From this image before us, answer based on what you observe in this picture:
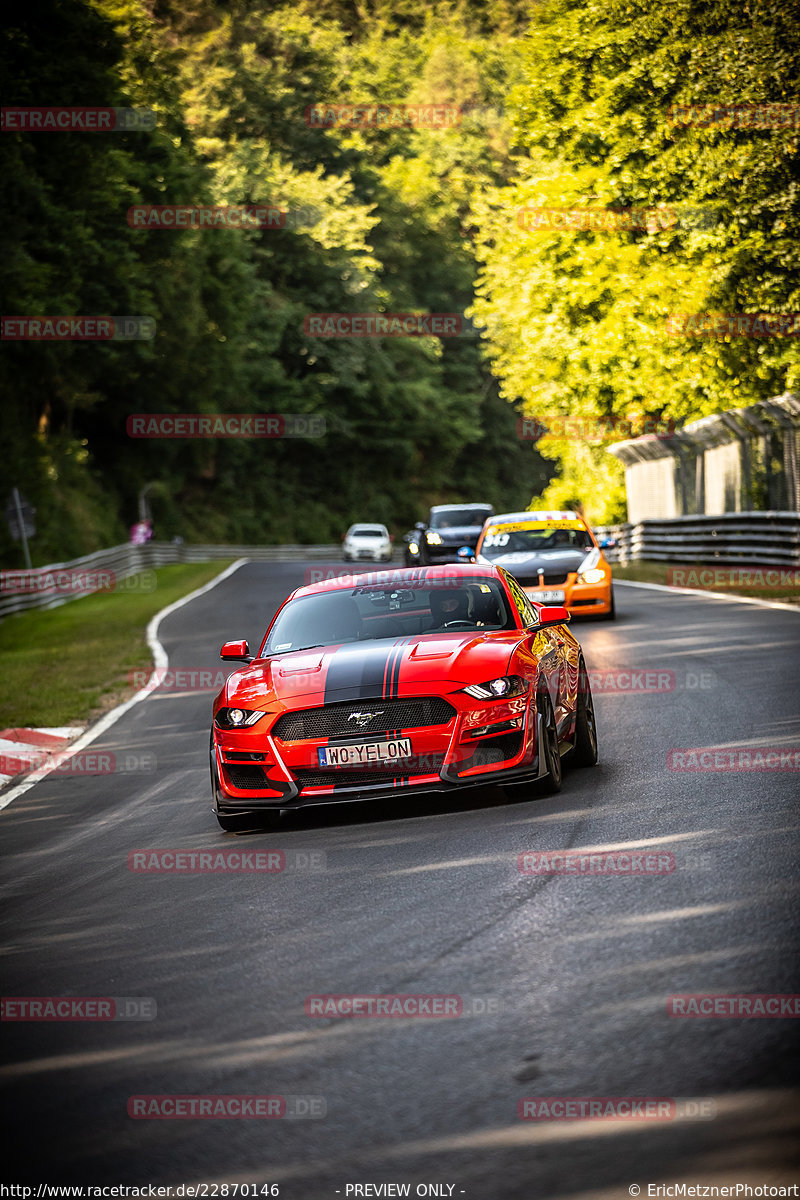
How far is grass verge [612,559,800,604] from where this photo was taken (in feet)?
77.8

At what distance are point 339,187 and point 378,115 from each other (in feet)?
44.2

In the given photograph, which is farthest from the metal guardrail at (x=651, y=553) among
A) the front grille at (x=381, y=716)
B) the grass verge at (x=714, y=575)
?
the front grille at (x=381, y=716)

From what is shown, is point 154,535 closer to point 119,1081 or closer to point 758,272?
point 758,272

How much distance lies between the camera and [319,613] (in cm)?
995

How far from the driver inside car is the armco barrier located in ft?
70.8

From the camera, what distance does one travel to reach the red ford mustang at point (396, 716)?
837 cm

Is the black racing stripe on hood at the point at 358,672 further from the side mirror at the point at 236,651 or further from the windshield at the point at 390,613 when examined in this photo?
the side mirror at the point at 236,651

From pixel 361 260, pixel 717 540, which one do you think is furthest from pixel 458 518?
pixel 361 260

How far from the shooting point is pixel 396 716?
27.6 feet

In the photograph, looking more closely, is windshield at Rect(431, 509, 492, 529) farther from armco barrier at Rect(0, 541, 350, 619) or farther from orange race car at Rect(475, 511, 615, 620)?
orange race car at Rect(475, 511, 615, 620)

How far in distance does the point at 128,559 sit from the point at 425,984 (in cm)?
4542

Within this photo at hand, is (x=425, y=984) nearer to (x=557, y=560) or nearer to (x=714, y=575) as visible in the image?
(x=557, y=560)

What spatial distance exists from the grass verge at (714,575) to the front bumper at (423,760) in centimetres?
1415

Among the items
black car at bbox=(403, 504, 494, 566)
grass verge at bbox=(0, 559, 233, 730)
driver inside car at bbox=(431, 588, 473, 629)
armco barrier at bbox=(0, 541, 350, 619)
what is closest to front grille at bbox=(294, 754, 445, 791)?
driver inside car at bbox=(431, 588, 473, 629)
